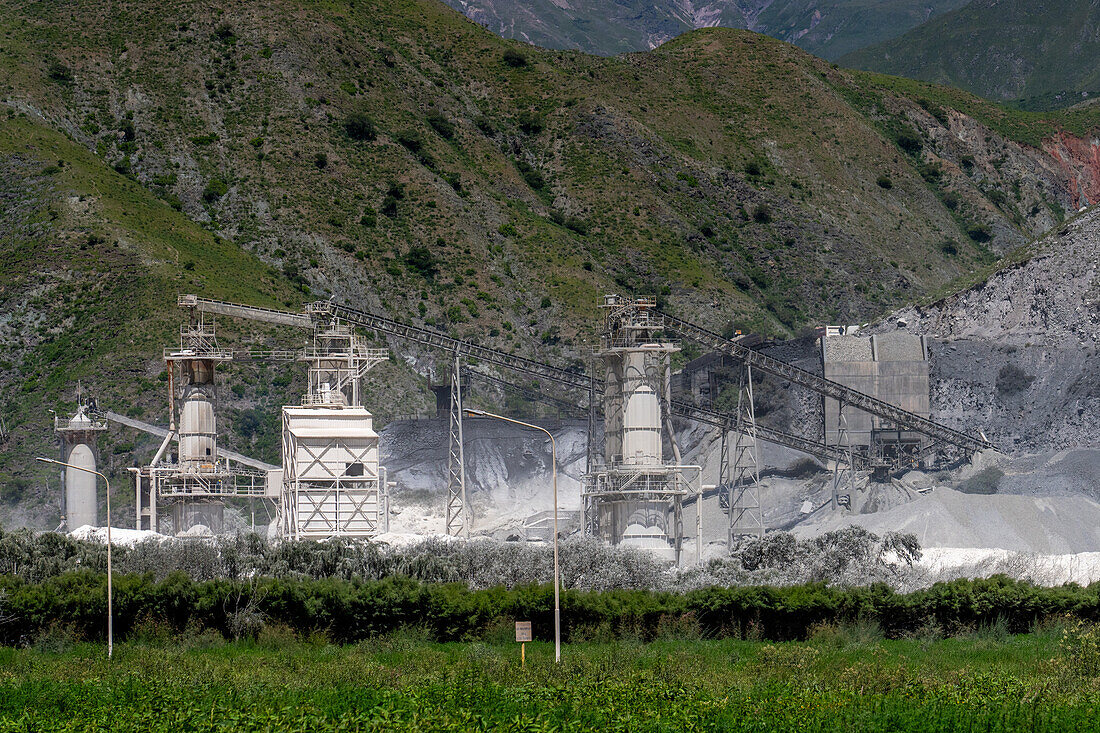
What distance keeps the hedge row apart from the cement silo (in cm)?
3221

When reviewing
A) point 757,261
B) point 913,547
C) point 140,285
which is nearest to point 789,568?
point 913,547

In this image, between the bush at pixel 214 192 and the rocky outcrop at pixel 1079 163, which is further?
the rocky outcrop at pixel 1079 163

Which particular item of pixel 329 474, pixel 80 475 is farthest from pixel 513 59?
pixel 329 474

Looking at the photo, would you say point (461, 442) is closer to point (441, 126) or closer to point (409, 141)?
point (409, 141)

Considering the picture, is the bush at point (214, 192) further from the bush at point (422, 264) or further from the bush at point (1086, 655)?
the bush at point (1086, 655)

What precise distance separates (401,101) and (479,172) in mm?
10936

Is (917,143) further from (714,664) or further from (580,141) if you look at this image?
(714,664)

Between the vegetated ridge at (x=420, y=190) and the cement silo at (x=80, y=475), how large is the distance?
10149mm

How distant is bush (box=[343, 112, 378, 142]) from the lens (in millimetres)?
131750

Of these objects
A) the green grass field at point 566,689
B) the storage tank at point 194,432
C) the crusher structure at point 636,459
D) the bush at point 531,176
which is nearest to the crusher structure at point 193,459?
the storage tank at point 194,432

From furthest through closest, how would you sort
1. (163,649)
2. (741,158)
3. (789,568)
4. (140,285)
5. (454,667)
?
(741,158) < (140,285) < (789,568) < (163,649) < (454,667)

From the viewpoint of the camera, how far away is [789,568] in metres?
58.4

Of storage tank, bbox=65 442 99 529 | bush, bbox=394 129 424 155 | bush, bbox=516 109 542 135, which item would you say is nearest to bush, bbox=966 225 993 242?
bush, bbox=516 109 542 135

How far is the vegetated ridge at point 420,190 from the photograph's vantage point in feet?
338
